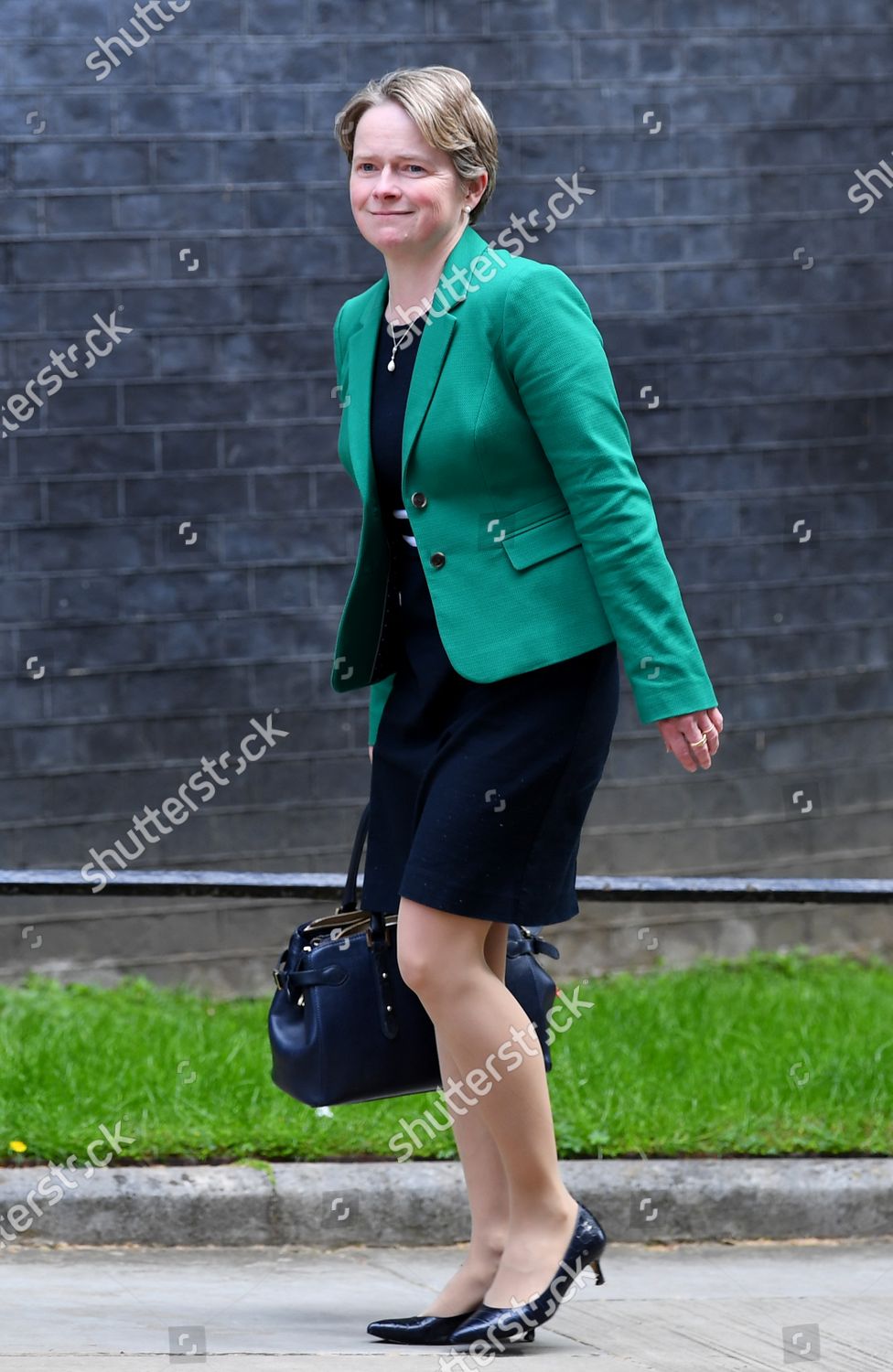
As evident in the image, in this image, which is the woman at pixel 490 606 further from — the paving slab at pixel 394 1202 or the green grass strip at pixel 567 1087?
the paving slab at pixel 394 1202

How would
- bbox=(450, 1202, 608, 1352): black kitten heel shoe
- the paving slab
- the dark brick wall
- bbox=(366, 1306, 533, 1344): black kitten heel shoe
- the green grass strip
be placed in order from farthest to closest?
the dark brick wall
the green grass strip
the paving slab
bbox=(366, 1306, 533, 1344): black kitten heel shoe
bbox=(450, 1202, 608, 1352): black kitten heel shoe

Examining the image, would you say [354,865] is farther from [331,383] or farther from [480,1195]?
[331,383]

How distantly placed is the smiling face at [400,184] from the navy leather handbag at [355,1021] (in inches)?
41.5

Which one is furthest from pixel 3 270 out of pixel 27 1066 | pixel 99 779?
pixel 27 1066

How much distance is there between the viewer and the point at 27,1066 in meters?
4.88

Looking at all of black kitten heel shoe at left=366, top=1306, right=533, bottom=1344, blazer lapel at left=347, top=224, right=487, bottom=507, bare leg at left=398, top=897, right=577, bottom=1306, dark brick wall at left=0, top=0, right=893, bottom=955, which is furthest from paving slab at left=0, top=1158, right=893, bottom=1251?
dark brick wall at left=0, top=0, right=893, bottom=955

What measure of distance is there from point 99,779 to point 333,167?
233 centimetres

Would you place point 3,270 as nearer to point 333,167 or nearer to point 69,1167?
point 333,167

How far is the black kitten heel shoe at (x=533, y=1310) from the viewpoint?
3.08 metres

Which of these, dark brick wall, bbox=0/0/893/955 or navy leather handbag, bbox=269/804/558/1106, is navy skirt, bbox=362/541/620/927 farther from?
dark brick wall, bbox=0/0/893/955

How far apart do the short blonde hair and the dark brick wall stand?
130 inches

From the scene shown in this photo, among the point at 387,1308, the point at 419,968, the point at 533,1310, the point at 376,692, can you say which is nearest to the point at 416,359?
the point at 376,692

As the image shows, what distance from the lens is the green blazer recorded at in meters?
2.98

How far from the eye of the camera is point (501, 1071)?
3.09 metres
